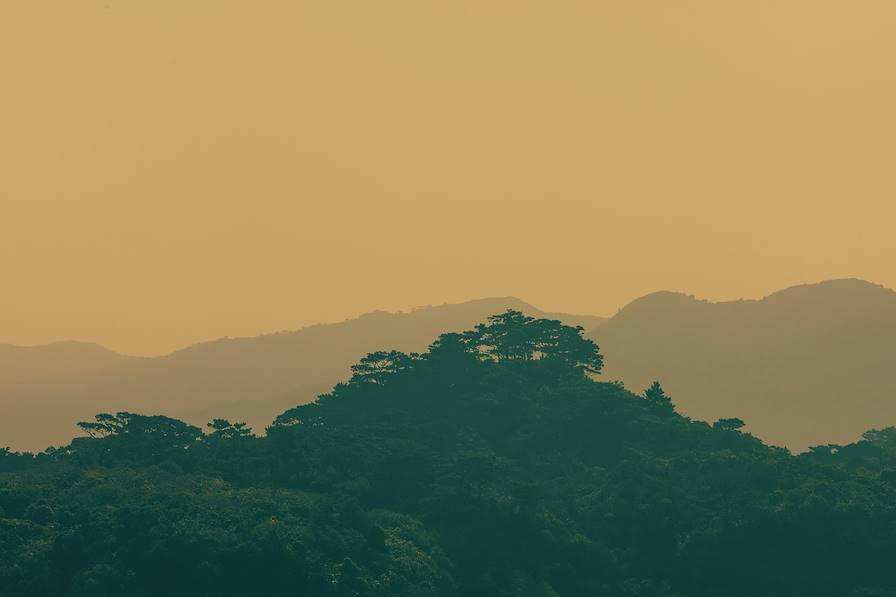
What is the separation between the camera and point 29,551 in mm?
53594

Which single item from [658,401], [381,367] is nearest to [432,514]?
[381,367]

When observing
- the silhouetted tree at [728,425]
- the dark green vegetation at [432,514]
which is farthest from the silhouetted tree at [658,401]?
the silhouetted tree at [728,425]

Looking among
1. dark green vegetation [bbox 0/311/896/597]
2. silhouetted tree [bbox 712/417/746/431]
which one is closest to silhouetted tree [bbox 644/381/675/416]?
dark green vegetation [bbox 0/311/896/597]

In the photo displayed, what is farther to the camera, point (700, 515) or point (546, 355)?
point (546, 355)

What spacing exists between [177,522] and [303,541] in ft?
22.8

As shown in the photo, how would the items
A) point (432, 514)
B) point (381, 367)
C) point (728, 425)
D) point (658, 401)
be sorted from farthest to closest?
point (381, 367) < point (658, 401) < point (728, 425) < point (432, 514)

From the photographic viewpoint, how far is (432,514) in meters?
70.4

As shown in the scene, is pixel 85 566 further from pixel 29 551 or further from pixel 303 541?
pixel 303 541

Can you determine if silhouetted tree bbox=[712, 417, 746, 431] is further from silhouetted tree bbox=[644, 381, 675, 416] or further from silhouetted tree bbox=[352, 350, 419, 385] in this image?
silhouetted tree bbox=[352, 350, 419, 385]

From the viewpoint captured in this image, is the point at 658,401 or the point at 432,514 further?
the point at 658,401

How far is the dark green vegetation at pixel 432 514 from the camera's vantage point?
2218 inches

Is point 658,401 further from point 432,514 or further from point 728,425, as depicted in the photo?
point 432,514

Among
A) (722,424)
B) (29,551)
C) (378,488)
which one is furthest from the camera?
(722,424)

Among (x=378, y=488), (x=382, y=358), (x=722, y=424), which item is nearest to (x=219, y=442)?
(x=378, y=488)
